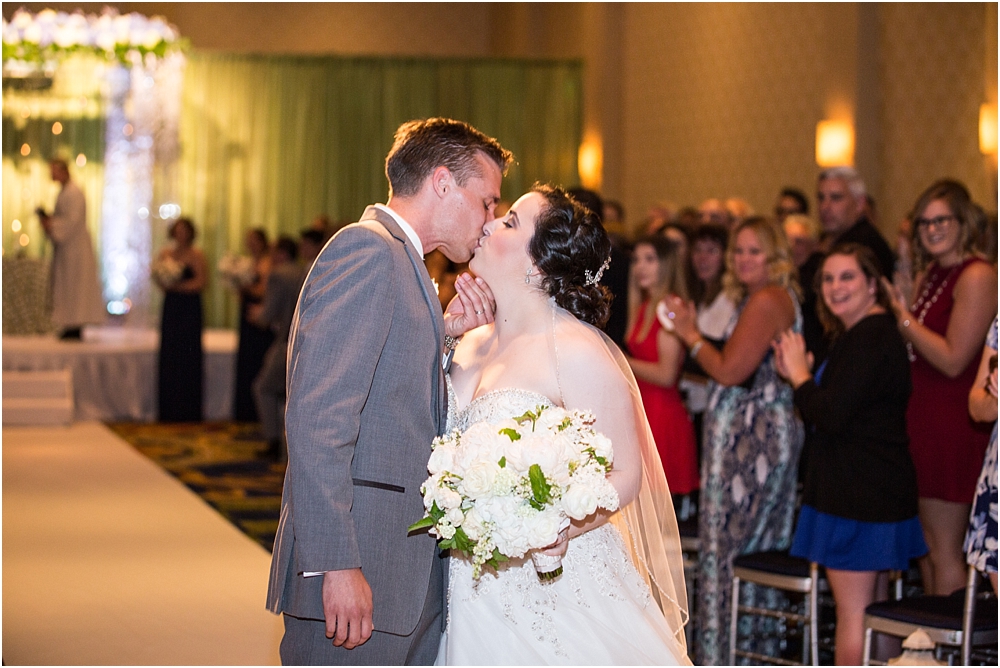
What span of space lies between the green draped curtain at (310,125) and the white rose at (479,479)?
1351 cm

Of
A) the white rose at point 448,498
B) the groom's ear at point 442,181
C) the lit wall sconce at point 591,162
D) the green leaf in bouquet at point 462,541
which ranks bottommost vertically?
the green leaf in bouquet at point 462,541

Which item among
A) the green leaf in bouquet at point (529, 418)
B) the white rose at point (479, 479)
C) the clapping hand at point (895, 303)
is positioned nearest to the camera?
the white rose at point (479, 479)

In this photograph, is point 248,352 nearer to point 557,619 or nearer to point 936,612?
point 936,612

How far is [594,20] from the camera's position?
14.3 metres

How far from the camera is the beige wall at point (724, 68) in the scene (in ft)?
26.9

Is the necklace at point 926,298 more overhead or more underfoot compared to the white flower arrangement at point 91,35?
more underfoot

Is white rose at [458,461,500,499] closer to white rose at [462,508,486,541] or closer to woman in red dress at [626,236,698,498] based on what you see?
white rose at [462,508,486,541]

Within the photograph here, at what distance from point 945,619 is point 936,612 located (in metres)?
0.06

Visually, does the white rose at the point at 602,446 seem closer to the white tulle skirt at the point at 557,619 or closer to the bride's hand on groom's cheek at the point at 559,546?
the bride's hand on groom's cheek at the point at 559,546

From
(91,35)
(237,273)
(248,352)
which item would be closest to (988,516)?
(248,352)

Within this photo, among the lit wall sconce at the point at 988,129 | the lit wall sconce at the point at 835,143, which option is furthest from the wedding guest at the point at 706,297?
A: the lit wall sconce at the point at 835,143

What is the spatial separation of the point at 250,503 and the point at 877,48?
570 centimetres

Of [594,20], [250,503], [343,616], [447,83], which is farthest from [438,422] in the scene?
[447,83]

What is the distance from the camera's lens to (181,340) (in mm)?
10664
